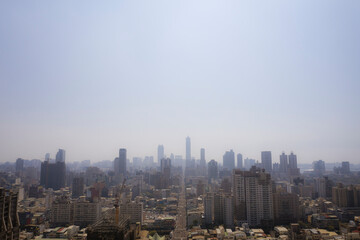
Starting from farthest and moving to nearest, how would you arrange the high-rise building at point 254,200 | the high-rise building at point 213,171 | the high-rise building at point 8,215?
the high-rise building at point 213,171
the high-rise building at point 254,200
the high-rise building at point 8,215

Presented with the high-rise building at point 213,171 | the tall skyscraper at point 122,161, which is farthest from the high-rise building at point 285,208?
the tall skyscraper at point 122,161

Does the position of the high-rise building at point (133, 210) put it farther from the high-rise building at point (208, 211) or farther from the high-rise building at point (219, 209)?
the high-rise building at point (219, 209)

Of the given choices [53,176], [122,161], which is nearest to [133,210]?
[53,176]

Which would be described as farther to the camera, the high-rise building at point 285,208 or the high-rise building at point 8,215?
the high-rise building at point 285,208

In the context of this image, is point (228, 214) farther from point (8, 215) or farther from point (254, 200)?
point (8, 215)

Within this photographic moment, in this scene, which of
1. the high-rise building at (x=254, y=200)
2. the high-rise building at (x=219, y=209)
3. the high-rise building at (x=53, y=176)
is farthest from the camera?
the high-rise building at (x=53, y=176)

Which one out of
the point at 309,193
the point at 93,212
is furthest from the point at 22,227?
the point at 309,193
